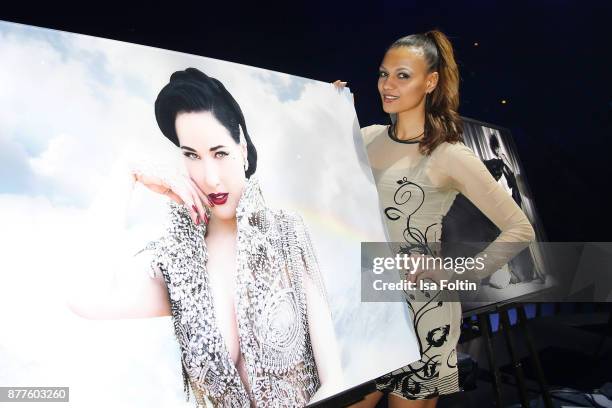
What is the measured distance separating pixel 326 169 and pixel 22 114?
0.73 meters

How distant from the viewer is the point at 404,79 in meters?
1.67

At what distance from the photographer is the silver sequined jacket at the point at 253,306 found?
87cm

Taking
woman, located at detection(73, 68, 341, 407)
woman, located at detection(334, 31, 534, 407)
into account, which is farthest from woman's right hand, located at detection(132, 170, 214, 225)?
woman, located at detection(334, 31, 534, 407)

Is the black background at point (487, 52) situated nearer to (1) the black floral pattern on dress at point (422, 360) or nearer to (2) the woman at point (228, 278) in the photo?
(2) the woman at point (228, 278)

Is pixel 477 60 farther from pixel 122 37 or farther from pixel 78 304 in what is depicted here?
pixel 78 304

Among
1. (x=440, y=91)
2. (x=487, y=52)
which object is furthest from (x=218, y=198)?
(x=487, y=52)

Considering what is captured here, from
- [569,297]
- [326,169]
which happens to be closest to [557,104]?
[569,297]

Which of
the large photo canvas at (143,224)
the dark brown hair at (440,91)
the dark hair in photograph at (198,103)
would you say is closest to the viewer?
the large photo canvas at (143,224)

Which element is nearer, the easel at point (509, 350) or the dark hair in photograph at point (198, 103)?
the dark hair in photograph at point (198, 103)

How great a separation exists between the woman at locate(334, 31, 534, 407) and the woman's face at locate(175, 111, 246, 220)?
54 centimetres

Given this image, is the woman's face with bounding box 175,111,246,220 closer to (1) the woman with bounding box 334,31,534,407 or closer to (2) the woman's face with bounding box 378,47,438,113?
(1) the woman with bounding box 334,31,534,407

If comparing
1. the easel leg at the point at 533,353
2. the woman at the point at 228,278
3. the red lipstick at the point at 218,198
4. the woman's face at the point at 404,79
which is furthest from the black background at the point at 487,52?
the easel leg at the point at 533,353

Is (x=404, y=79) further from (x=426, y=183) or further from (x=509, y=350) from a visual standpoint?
(x=509, y=350)

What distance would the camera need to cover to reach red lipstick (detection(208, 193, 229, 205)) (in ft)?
3.36
